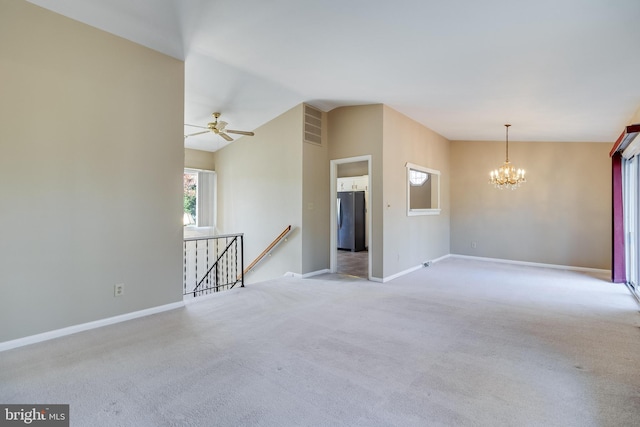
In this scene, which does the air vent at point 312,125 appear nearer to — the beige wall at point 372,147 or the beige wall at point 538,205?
the beige wall at point 372,147

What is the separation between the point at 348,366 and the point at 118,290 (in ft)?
8.68

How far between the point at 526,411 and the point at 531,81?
3.47 meters

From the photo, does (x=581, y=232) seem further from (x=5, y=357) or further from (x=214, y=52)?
(x=5, y=357)

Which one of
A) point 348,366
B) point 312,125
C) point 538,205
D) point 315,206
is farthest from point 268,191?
point 538,205

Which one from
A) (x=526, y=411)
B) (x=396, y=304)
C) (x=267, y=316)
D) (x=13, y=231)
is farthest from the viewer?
(x=396, y=304)

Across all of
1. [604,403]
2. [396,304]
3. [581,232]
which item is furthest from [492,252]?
[604,403]

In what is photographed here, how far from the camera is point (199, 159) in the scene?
7.62 metres

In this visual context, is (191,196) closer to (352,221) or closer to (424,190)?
(352,221)

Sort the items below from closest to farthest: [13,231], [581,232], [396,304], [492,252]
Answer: [13,231], [396,304], [581,232], [492,252]

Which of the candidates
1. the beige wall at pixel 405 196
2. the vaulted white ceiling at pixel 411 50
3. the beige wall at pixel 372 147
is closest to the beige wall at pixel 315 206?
the beige wall at pixel 372 147

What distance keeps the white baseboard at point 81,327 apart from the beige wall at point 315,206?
2391mm

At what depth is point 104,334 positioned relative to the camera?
9.64 feet

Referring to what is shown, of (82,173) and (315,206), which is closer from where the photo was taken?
(82,173)

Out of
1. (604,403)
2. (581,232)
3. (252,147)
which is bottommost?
(604,403)
